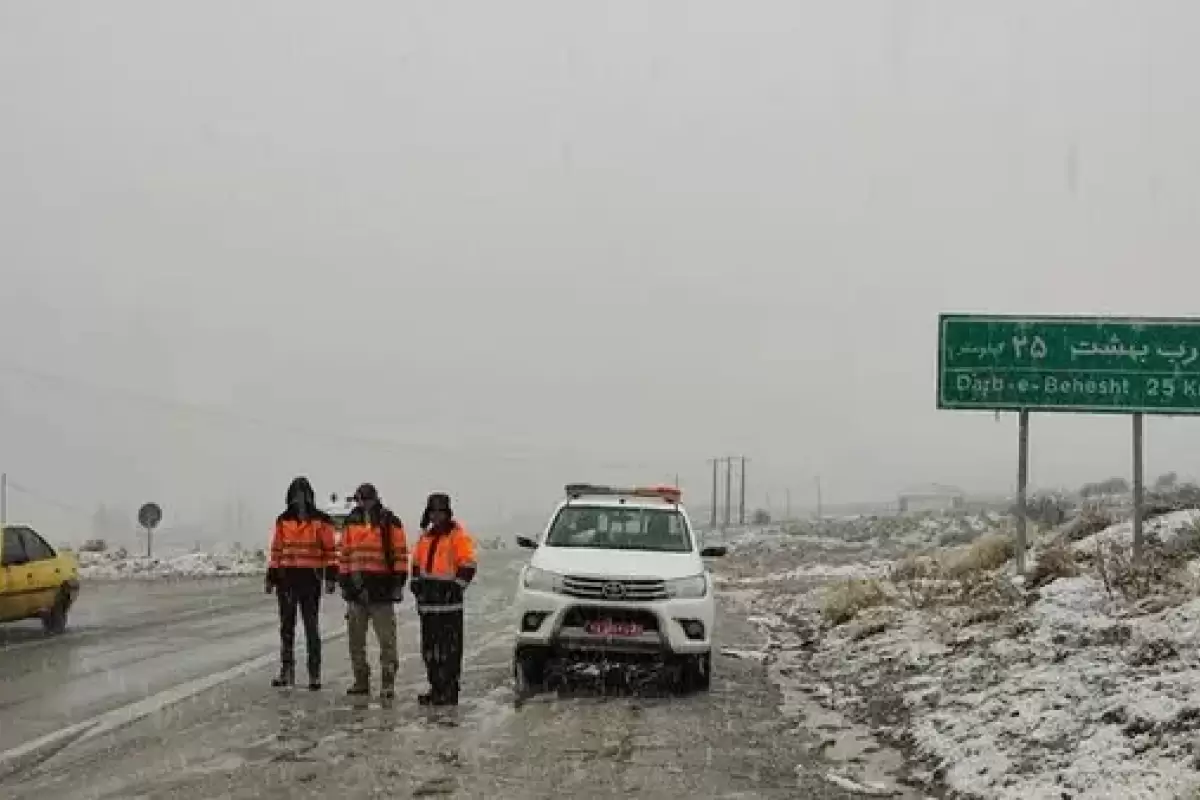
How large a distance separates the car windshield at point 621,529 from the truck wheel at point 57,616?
8.27 meters

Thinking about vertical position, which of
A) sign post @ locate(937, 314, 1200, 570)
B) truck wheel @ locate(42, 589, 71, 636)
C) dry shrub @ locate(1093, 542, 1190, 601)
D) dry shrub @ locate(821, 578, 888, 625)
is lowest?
truck wheel @ locate(42, 589, 71, 636)

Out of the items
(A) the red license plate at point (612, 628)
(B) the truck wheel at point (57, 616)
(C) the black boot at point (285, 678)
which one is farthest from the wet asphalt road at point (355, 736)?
(B) the truck wheel at point (57, 616)

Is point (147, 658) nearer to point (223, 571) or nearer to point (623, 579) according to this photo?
point (623, 579)

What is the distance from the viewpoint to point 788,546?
56.3 meters

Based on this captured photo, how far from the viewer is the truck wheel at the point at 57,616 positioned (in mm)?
18094

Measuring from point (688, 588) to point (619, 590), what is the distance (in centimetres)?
64

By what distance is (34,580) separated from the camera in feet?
57.6

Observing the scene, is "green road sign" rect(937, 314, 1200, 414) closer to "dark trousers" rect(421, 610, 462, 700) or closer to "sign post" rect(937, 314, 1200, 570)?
"sign post" rect(937, 314, 1200, 570)

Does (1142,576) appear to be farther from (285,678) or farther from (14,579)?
(14,579)

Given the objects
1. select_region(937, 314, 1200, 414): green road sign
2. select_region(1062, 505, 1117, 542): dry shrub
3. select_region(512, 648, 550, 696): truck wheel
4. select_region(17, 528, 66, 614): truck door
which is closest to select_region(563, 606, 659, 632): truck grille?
select_region(512, 648, 550, 696): truck wheel

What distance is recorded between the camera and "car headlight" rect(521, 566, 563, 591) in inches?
475

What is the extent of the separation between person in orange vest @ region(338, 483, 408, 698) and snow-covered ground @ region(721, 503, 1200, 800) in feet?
12.4

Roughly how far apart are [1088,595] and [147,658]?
32.1 feet

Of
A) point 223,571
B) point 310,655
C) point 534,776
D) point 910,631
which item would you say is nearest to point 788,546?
point 223,571
